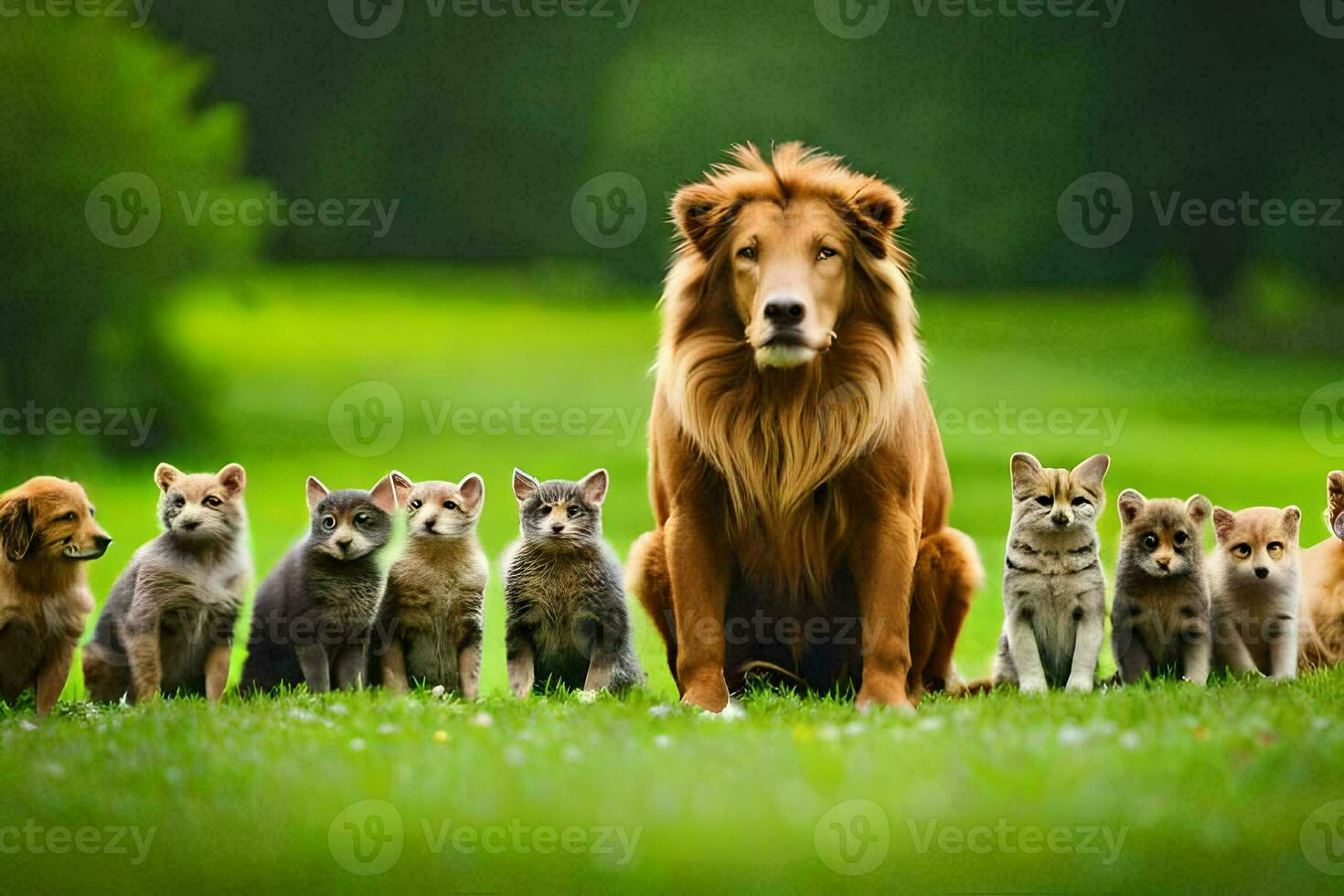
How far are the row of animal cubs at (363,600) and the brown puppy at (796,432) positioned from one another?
16.3 inches

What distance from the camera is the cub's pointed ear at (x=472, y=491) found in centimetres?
666

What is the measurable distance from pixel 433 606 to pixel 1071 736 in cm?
267

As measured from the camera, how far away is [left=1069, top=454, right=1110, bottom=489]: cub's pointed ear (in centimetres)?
646

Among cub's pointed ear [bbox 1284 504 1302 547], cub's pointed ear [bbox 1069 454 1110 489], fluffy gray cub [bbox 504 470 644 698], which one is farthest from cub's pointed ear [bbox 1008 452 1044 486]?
fluffy gray cub [bbox 504 470 644 698]

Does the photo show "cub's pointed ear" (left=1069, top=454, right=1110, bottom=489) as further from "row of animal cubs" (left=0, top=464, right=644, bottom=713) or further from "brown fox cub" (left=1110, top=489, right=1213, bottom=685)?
"row of animal cubs" (left=0, top=464, right=644, bottom=713)

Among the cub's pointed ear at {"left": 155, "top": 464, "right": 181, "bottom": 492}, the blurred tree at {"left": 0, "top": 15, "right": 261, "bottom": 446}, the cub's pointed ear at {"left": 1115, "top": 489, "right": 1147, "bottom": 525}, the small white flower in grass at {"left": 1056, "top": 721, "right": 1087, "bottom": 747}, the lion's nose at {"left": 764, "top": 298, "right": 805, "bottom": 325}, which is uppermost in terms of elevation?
the blurred tree at {"left": 0, "top": 15, "right": 261, "bottom": 446}

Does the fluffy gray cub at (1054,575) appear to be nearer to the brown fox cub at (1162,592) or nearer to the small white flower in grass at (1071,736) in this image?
the brown fox cub at (1162,592)

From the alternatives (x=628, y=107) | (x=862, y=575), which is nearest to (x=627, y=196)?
(x=862, y=575)

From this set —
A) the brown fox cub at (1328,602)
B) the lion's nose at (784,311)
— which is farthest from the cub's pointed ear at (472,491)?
the brown fox cub at (1328,602)

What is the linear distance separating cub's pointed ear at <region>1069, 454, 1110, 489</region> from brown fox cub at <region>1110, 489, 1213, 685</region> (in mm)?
140

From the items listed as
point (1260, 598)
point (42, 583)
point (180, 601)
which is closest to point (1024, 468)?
point (1260, 598)

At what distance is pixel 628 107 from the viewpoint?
16.8 meters

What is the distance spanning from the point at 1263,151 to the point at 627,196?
913 centimetres

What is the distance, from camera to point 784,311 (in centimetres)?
572
